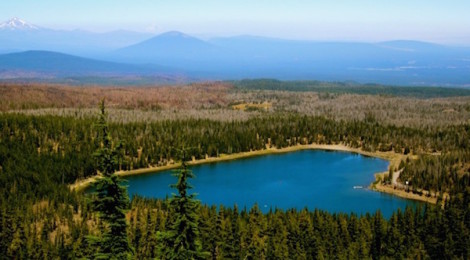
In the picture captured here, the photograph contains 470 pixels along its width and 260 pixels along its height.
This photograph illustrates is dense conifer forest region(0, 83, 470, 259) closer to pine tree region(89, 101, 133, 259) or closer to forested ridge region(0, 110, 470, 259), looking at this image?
pine tree region(89, 101, 133, 259)

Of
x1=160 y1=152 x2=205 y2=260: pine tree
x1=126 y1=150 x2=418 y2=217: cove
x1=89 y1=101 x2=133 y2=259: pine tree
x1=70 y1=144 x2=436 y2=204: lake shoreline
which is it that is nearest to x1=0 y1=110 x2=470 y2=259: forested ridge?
x1=89 y1=101 x2=133 y2=259: pine tree

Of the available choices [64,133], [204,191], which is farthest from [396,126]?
[64,133]

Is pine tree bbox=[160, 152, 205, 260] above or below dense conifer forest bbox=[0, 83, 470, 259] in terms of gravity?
above

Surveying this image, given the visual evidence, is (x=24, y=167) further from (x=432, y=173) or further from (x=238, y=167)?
(x=432, y=173)

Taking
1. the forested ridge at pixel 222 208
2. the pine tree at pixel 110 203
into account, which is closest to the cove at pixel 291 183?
the forested ridge at pixel 222 208

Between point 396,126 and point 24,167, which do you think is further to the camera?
point 396,126

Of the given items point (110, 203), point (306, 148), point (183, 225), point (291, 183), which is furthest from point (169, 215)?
point (306, 148)
